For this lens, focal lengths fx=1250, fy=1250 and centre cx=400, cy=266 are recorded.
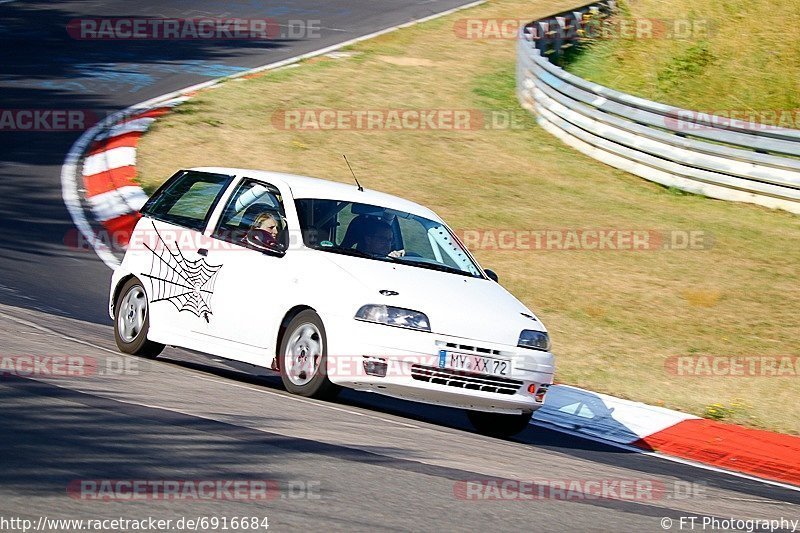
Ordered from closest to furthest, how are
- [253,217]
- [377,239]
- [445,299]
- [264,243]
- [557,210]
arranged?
[445,299] → [264,243] → [377,239] → [253,217] → [557,210]

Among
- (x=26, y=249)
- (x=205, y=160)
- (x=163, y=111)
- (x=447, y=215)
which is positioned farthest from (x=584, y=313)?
(x=163, y=111)

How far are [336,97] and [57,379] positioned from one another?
51.2ft

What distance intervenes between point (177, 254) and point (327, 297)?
70.0 inches

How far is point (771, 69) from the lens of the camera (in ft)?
70.5

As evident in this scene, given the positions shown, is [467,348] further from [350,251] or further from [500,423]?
[350,251]

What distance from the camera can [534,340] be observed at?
8594 mm

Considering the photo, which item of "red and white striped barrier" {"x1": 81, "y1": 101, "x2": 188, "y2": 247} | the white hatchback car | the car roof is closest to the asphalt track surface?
the white hatchback car

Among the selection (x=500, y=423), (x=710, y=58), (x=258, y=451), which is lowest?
(x=500, y=423)

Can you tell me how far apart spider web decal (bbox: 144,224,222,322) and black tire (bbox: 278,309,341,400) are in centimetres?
90

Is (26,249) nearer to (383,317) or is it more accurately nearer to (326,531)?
(383,317)

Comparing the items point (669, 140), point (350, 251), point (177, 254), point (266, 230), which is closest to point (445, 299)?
point (350, 251)

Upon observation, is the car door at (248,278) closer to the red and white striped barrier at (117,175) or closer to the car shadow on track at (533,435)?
the car shadow on track at (533,435)

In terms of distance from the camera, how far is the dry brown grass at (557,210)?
37.2 feet

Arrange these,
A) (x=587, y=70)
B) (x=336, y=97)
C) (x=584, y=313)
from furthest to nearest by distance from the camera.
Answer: (x=587, y=70)
(x=336, y=97)
(x=584, y=313)
